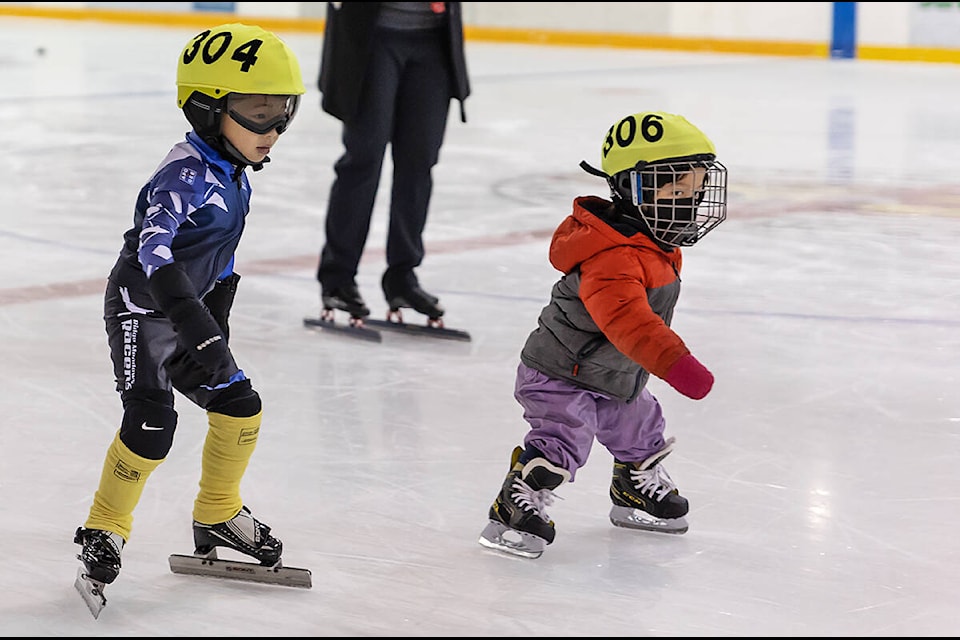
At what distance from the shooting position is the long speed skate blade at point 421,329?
4.29 meters

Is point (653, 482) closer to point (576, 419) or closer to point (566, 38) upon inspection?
point (576, 419)

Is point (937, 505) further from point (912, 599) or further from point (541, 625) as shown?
point (541, 625)

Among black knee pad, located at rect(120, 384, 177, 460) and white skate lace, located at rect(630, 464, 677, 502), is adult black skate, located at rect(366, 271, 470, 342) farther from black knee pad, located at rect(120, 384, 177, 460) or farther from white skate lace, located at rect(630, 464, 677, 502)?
black knee pad, located at rect(120, 384, 177, 460)

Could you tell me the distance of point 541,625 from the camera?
2311 millimetres

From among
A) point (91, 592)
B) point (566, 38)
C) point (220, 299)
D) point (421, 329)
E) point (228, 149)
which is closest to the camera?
point (91, 592)

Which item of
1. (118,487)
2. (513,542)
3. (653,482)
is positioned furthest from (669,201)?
(118,487)

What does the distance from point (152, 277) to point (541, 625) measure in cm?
78

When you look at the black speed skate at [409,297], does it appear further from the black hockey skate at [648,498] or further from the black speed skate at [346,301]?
the black hockey skate at [648,498]

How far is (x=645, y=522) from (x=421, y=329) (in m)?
1.67

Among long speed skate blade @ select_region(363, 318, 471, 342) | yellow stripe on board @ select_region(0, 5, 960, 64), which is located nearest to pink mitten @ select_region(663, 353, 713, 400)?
long speed skate blade @ select_region(363, 318, 471, 342)

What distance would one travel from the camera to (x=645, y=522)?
2.79 m

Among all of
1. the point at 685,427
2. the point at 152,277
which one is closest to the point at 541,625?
the point at 152,277

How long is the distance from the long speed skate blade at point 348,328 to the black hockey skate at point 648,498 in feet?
5.11

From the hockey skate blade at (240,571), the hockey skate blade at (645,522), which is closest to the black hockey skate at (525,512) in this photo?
the hockey skate blade at (645,522)
